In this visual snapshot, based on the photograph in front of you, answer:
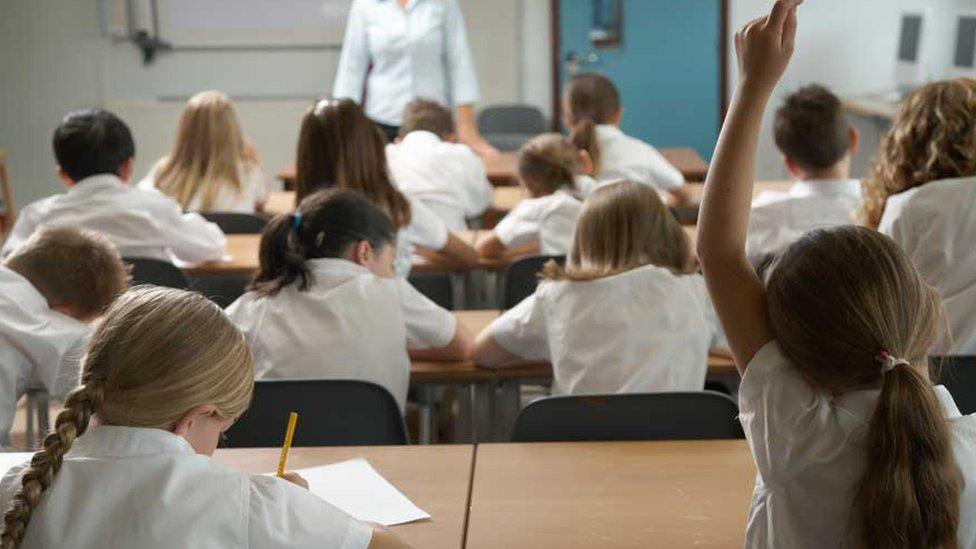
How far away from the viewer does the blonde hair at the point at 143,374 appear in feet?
4.59

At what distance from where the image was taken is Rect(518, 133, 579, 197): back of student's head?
411 cm

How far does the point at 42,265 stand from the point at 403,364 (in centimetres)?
80

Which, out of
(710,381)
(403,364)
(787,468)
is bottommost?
(710,381)

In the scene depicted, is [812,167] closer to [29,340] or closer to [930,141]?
[930,141]

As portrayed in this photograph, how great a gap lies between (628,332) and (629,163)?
2388mm

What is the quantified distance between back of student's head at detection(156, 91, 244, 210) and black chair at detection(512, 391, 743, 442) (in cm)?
279

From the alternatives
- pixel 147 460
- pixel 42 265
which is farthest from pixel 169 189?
pixel 147 460

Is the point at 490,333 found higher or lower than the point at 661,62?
lower

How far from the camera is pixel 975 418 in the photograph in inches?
58.7

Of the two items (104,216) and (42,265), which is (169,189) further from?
(42,265)

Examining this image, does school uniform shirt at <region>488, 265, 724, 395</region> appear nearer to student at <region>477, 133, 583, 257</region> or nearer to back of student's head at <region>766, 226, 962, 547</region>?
back of student's head at <region>766, 226, 962, 547</region>

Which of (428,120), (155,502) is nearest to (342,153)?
(428,120)

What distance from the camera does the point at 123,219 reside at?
151 inches

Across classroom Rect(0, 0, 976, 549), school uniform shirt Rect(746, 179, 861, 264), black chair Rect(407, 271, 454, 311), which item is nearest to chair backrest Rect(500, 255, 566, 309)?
classroom Rect(0, 0, 976, 549)
